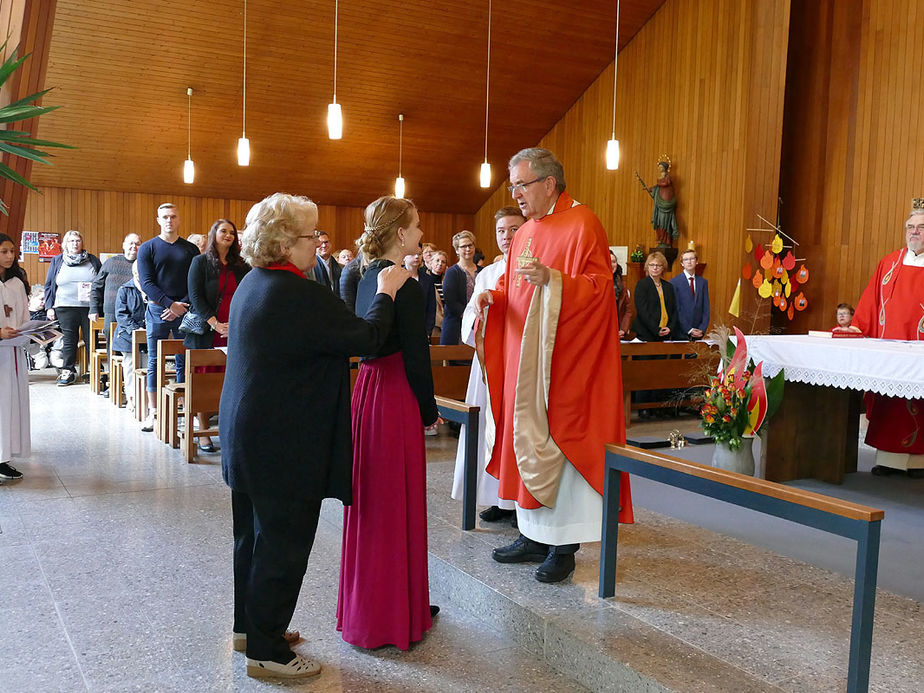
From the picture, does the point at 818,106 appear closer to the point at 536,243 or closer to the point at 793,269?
the point at 793,269

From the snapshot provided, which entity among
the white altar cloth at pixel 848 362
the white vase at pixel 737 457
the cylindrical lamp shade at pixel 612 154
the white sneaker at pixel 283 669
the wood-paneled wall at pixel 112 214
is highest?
the cylindrical lamp shade at pixel 612 154

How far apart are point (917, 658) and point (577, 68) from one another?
10.9m

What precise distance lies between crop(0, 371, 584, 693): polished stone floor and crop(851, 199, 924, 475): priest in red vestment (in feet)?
10.4

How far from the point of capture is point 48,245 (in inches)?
471

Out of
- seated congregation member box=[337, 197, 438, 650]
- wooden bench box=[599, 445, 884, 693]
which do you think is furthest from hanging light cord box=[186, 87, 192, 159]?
wooden bench box=[599, 445, 884, 693]

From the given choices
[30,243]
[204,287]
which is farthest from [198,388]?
[30,243]

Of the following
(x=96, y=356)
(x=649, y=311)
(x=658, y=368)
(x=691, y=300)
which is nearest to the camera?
(x=658, y=368)

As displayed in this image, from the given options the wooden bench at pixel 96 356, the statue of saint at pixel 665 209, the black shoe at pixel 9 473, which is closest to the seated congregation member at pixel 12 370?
the black shoe at pixel 9 473

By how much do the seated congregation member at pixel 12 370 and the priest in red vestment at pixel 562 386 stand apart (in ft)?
9.92

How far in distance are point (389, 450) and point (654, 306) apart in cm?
538

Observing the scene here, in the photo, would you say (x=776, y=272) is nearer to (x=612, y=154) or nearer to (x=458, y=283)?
(x=612, y=154)

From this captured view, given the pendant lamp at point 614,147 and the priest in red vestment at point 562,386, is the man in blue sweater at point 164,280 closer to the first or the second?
the priest in red vestment at point 562,386

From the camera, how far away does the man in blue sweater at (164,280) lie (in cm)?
611

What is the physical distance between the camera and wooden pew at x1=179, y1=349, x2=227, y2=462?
17.1ft
